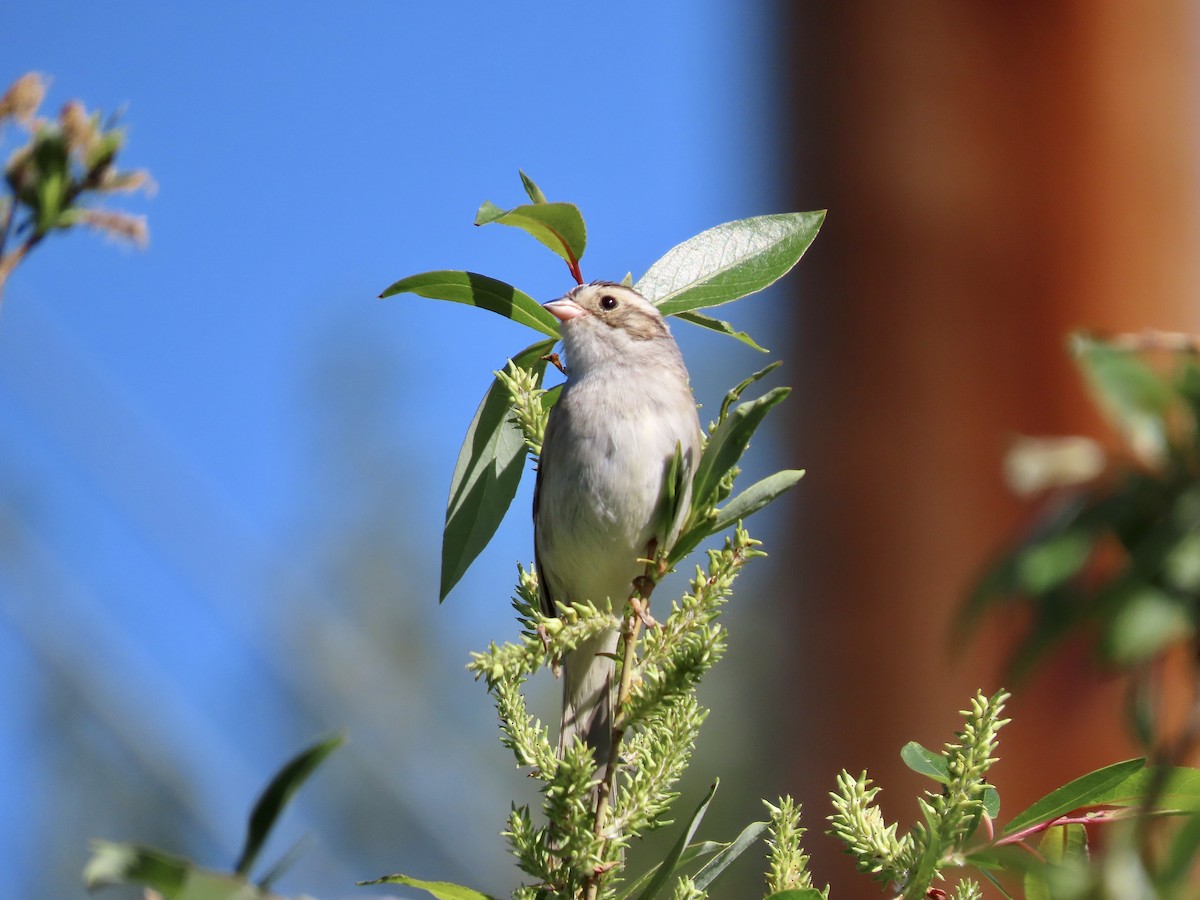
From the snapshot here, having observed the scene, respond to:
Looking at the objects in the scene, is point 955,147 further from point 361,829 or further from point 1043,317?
point 361,829

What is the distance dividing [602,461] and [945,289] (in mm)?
3607

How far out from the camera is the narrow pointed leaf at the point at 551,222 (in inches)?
39.6

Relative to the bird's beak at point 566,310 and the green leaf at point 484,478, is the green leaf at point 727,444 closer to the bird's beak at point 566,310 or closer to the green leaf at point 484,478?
the green leaf at point 484,478

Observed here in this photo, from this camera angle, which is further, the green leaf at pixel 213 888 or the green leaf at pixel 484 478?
the green leaf at pixel 484 478

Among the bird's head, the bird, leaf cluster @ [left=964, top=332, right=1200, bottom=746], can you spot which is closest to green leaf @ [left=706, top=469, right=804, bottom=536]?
leaf cluster @ [left=964, top=332, right=1200, bottom=746]

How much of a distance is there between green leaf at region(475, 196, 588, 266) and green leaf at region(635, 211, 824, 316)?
0.10 meters

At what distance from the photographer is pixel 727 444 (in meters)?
1.01

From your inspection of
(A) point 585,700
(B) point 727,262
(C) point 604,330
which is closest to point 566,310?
(C) point 604,330

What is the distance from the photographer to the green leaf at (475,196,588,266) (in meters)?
1.01

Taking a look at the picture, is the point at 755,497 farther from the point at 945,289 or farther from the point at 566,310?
the point at 945,289

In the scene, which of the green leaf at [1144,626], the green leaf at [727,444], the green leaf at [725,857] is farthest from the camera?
the green leaf at [725,857]

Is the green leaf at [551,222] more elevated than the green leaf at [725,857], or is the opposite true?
the green leaf at [551,222]

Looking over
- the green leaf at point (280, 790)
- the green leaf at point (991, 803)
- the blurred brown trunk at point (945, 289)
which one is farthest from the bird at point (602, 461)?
the blurred brown trunk at point (945, 289)

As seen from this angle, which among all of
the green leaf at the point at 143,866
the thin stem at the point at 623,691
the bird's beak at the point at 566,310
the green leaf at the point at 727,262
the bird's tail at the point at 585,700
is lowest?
the bird's tail at the point at 585,700
